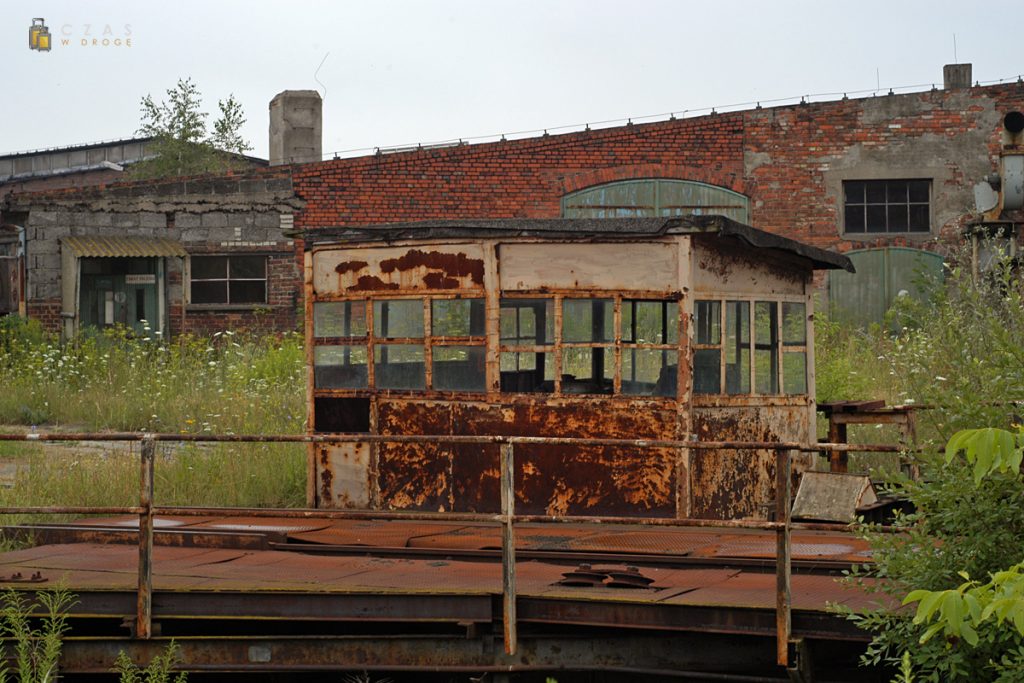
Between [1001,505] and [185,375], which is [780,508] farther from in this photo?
[185,375]

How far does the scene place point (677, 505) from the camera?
29.1 feet

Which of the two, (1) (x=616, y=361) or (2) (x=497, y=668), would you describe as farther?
(1) (x=616, y=361)

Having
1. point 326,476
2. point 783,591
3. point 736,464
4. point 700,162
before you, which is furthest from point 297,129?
point 783,591

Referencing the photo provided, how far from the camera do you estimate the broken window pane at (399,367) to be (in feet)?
32.2

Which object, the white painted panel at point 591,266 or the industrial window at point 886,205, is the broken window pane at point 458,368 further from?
the industrial window at point 886,205

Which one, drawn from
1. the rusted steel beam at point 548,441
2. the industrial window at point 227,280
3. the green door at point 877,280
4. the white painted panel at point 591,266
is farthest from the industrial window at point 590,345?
the industrial window at point 227,280

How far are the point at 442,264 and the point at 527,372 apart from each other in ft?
3.37

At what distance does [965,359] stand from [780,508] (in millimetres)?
1566

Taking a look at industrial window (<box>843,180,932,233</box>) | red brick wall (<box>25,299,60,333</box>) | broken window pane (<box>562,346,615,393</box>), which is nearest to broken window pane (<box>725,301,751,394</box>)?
broken window pane (<box>562,346,615,393</box>)

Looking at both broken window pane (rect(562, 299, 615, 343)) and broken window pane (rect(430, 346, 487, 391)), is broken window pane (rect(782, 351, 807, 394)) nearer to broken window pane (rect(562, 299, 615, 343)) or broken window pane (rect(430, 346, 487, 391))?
broken window pane (rect(562, 299, 615, 343))

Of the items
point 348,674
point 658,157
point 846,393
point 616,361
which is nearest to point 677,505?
point 616,361

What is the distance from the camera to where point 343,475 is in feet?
32.5

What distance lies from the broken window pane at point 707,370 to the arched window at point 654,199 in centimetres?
1297

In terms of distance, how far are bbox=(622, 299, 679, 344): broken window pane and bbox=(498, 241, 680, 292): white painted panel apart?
0.74ft
